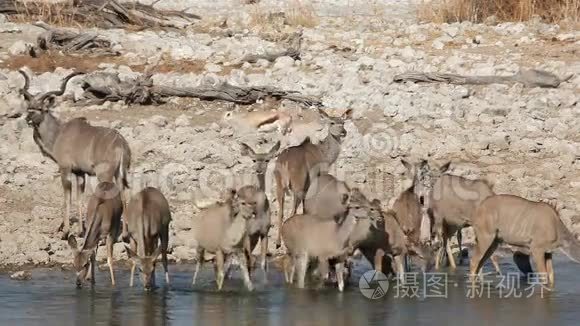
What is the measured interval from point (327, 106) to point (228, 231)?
19.5 feet

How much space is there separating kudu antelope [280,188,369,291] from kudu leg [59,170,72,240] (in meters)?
2.71

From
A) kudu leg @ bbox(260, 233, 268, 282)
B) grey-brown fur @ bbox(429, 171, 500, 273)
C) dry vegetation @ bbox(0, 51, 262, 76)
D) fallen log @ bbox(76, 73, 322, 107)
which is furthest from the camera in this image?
dry vegetation @ bbox(0, 51, 262, 76)

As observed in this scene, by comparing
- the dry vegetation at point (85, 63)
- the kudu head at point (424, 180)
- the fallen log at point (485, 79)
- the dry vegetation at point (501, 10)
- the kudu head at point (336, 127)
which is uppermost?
the dry vegetation at point (501, 10)

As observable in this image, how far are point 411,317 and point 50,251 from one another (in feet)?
13.0

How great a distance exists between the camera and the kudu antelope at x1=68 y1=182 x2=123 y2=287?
11844 millimetres

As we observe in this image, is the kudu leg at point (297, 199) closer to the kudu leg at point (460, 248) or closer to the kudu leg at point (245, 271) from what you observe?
the kudu leg at point (460, 248)

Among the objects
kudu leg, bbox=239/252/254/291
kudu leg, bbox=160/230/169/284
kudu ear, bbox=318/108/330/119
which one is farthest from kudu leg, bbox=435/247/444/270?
kudu ear, bbox=318/108/330/119

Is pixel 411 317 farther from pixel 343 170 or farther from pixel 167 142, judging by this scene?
pixel 167 142

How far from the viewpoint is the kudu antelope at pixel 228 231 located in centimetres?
1202

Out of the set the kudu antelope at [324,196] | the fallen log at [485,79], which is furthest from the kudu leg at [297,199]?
the fallen log at [485,79]

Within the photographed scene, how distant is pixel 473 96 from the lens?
1812 cm

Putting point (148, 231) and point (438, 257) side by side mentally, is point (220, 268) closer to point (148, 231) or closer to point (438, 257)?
point (148, 231)

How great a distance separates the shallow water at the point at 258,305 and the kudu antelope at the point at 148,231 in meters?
0.20

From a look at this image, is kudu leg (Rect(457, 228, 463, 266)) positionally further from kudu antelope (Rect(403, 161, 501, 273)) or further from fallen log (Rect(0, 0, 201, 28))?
fallen log (Rect(0, 0, 201, 28))
